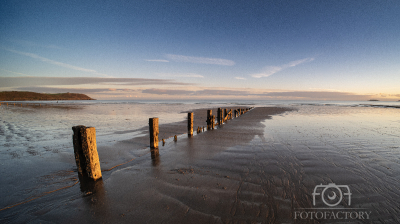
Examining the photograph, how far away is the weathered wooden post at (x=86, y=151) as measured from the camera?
470 centimetres

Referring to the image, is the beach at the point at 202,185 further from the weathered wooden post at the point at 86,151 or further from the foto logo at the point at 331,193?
the weathered wooden post at the point at 86,151

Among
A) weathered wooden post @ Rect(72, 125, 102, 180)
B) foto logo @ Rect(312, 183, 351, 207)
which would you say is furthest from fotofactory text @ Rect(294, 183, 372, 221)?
weathered wooden post @ Rect(72, 125, 102, 180)

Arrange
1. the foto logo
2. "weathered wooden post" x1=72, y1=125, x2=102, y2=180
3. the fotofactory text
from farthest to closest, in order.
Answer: "weathered wooden post" x1=72, y1=125, x2=102, y2=180
the foto logo
the fotofactory text

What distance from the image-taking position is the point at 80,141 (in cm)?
477

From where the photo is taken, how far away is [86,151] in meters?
4.72

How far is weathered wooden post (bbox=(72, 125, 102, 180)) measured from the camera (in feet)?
15.4

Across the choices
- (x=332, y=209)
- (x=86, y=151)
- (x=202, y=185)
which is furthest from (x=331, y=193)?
(x=86, y=151)

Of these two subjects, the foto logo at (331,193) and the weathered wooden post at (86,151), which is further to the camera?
the weathered wooden post at (86,151)

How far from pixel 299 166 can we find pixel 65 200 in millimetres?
7227

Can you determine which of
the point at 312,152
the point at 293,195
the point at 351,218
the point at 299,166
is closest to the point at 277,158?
the point at 299,166

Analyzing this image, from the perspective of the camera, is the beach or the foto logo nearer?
the beach

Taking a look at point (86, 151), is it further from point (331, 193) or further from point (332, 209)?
point (331, 193)

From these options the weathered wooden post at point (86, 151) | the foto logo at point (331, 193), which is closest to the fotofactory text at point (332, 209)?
the foto logo at point (331, 193)

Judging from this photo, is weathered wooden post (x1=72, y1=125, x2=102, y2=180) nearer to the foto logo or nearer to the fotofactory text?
the fotofactory text
